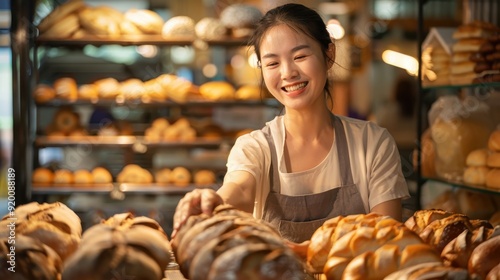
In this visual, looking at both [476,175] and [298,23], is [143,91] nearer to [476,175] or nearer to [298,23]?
[476,175]

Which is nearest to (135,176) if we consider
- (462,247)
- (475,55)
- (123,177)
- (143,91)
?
(123,177)

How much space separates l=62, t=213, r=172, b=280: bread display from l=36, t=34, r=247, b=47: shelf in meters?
4.35

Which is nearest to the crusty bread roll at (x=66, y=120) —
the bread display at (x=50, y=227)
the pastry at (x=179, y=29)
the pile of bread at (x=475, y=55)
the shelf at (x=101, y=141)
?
the shelf at (x=101, y=141)

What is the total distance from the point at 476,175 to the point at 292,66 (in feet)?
5.36

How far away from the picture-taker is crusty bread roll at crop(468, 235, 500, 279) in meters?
1.08

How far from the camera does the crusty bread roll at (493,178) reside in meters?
2.96

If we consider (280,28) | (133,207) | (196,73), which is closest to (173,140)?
(133,207)

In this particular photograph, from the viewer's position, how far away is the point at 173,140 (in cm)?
539

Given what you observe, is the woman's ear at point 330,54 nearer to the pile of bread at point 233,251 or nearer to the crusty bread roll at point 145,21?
the pile of bread at point 233,251

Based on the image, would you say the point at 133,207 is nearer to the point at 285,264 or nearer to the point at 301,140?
the point at 301,140

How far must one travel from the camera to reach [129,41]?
5.32 metres

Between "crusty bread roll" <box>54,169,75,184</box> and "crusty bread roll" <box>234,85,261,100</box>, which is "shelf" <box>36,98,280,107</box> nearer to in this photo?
"crusty bread roll" <box>234,85,261,100</box>

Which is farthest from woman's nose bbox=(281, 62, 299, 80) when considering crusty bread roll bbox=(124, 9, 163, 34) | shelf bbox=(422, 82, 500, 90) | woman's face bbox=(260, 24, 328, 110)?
crusty bread roll bbox=(124, 9, 163, 34)

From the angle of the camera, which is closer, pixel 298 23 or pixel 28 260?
pixel 28 260
